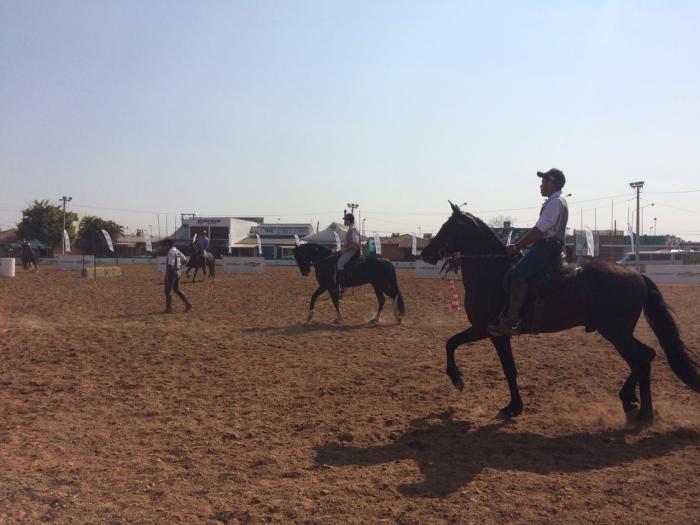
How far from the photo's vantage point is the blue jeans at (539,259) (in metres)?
6.21

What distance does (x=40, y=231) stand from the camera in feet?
244

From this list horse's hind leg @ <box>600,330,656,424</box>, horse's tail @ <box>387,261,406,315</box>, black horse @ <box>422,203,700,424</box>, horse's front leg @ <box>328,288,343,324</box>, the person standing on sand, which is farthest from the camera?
the person standing on sand

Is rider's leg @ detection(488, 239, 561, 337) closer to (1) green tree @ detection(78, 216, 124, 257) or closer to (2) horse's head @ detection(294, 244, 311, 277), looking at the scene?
(2) horse's head @ detection(294, 244, 311, 277)

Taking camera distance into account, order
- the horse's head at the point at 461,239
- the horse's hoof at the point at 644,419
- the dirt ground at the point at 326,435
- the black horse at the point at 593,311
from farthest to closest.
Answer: the horse's head at the point at 461,239, the black horse at the point at 593,311, the horse's hoof at the point at 644,419, the dirt ground at the point at 326,435

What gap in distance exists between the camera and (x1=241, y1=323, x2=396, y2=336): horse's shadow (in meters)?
12.5

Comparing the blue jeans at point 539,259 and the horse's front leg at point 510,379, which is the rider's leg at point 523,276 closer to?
the blue jeans at point 539,259

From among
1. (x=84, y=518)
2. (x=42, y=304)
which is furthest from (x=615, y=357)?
(x=42, y=304)

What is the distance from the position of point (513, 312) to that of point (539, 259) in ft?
2.12

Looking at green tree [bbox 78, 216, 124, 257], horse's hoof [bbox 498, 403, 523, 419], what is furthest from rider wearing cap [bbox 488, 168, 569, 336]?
green tree [bbox 78, 216, 124, 257]

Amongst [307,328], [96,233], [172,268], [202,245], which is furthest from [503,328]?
[96,233]

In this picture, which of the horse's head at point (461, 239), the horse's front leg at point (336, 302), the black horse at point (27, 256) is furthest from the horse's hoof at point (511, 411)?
the black horse at point (27, 256)

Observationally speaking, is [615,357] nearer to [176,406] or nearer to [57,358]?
[176,406]

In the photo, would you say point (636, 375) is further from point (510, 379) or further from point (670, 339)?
point (510, 379)

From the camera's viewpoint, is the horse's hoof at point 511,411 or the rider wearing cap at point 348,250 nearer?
the horse's hoof at point 511,411
